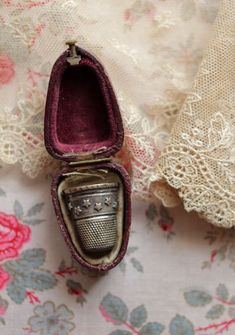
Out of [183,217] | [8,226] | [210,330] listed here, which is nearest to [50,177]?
[8,226]

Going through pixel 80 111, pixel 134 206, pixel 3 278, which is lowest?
pixel 3 278

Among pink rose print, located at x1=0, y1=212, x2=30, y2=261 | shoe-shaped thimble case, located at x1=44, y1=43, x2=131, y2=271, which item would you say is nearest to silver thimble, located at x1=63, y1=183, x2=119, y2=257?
shoe-shaped thimble case, located at x1=44, y1=43, x2=131, y2=271

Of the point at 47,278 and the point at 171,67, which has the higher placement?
the point at 171,67

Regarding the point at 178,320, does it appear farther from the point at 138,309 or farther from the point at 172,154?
the point at 172,154

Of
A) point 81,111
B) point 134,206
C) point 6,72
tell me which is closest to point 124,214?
point 134,206

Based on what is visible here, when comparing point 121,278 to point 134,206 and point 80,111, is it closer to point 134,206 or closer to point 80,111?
point 134,206

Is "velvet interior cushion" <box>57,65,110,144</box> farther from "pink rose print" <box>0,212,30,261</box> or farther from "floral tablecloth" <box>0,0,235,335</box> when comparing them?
"pink rose print" <box>0,212,30,261</box>

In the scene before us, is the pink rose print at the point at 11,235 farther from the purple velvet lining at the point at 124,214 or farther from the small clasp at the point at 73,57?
the small clasp at the point at 73,57
